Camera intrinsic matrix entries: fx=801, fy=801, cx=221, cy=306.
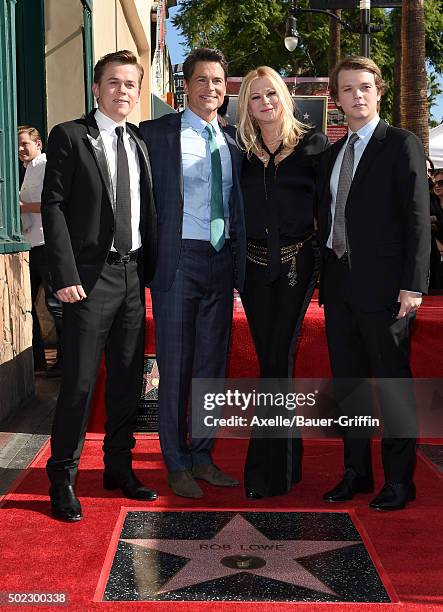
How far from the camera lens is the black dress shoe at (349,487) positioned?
4266 mm

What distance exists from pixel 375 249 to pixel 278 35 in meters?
34.5

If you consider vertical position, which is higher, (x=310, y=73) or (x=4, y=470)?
(x=310, y=73)

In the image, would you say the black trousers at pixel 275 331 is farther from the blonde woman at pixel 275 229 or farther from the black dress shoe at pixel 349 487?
the black dress shoe at pixel 349 487

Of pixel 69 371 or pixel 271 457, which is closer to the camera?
pixel 69 371

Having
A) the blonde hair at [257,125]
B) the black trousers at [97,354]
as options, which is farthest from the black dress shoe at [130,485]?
the blonde hair at [257,125]

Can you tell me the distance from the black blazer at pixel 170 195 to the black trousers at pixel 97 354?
16cm

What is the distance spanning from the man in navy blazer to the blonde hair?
0.09m

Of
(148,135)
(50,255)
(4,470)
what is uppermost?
(148,135)

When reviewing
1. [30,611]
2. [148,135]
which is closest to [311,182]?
[148,135]

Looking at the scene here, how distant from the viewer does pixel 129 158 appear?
406cm

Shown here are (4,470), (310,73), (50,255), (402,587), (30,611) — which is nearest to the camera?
(30,611)

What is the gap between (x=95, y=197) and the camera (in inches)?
155

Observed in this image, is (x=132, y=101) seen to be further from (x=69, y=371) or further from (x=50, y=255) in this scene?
(x=69, y=371)

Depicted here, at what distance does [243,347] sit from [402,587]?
8.28ft
